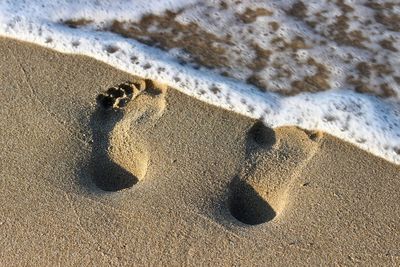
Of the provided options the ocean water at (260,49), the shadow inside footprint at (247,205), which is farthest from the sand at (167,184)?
the ocean water at (260,49)

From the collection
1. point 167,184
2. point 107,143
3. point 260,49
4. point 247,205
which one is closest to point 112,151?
point 107,143

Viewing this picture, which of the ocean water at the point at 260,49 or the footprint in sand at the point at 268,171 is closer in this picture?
the footprint in sand at the point at 268,171

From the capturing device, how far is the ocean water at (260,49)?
2891 millimetres

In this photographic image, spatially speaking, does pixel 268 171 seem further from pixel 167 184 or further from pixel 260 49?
pixel 260 49

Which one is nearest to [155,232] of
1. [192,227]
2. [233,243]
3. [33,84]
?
[192,227]

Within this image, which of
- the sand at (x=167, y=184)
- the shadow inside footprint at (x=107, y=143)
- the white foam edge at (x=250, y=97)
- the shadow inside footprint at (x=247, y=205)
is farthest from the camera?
the white foam edge at (x=250, y=97)

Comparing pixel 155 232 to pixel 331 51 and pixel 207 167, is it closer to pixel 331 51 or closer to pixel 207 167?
pixel 207 167

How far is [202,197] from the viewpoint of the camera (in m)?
2.55

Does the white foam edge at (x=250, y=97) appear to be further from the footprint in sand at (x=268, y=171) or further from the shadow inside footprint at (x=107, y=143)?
the shadow inside footprint at (x=107, y=143)

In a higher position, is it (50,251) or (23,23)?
(23,23)

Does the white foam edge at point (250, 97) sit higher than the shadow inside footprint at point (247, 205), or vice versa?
the white foam edge at point (250, 97)

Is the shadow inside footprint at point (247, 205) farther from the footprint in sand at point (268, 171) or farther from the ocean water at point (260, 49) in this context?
the ocean water at point (260, 49)

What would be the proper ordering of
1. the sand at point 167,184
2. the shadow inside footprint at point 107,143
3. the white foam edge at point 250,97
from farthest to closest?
the white foam edge at point 250,97
the shadow inside footprint at point 107,143
the sand at point 167,184

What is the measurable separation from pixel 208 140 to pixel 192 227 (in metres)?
0.51
